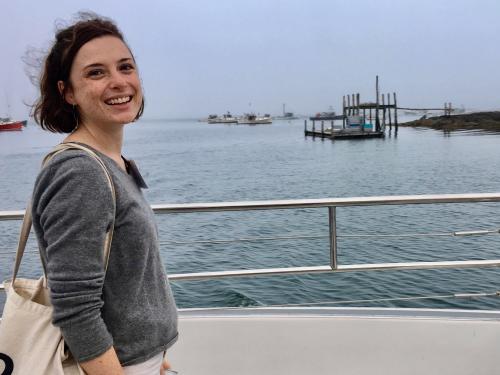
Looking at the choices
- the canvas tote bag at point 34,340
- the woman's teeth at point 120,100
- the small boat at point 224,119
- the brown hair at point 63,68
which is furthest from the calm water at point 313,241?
the small boat at point 224,119

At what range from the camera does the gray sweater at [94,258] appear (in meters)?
0.80

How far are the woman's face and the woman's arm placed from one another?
446mm

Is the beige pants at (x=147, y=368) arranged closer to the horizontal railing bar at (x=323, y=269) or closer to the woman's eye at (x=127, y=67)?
the woman's eye at (x=127, y=67)

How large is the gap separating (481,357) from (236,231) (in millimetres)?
8120

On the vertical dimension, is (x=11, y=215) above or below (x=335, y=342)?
above

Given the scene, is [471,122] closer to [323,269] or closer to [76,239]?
[323,269]

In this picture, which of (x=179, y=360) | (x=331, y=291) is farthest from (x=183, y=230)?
(x=179, y=360)

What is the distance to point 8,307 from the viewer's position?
0.89 m

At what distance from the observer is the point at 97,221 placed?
0.80 m

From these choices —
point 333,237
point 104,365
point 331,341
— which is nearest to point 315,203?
point 333,237

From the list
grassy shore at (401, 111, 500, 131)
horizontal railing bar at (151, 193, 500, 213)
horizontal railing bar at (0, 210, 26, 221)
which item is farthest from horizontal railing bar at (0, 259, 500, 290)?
grassy shore at (401, 111, 500, 131)

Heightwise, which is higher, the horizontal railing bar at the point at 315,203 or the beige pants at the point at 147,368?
the horizontal railing bar at the point at 315,203

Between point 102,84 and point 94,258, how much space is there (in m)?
0.34

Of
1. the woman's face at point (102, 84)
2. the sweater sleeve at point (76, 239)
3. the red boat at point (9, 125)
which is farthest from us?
the red boat at point (9, 125)
